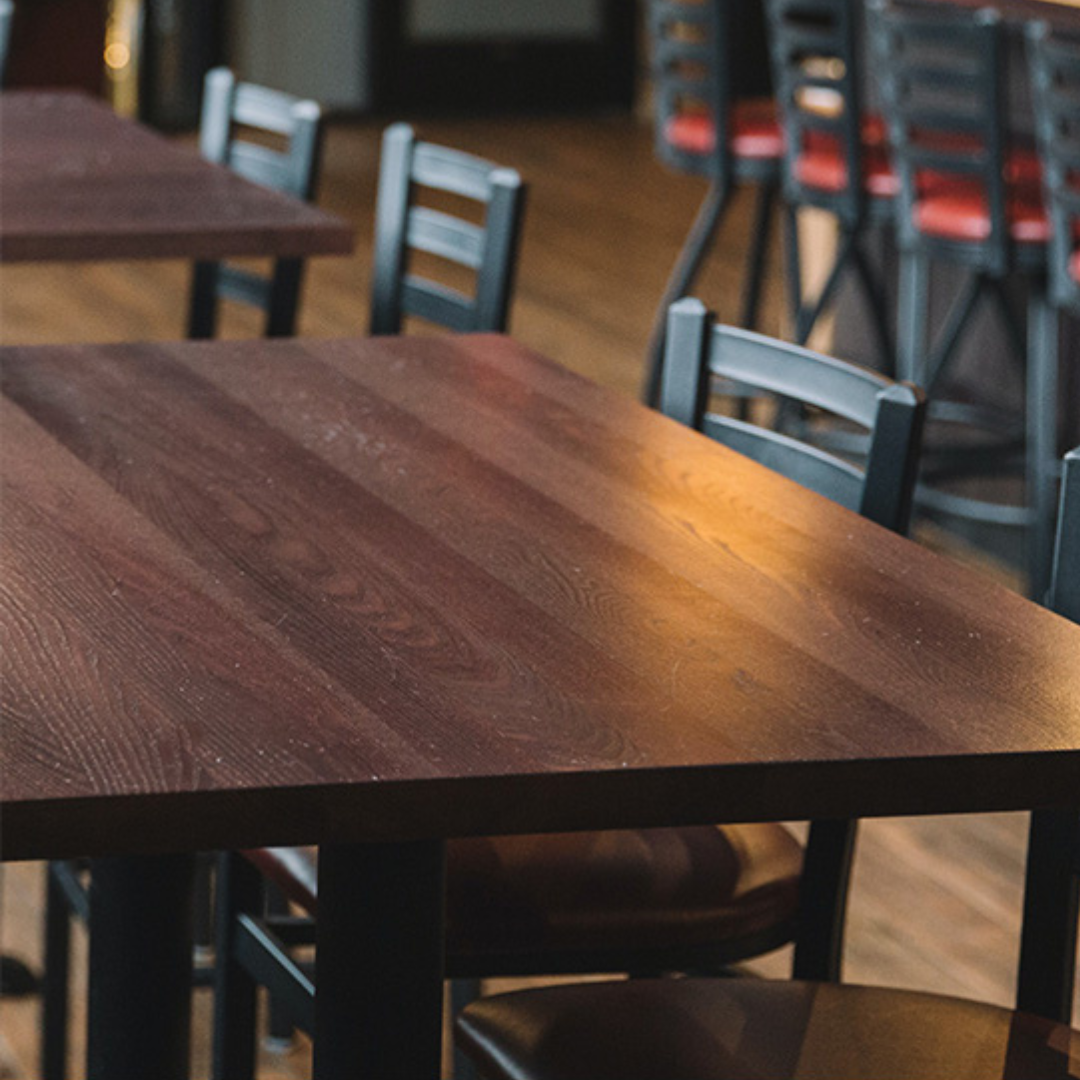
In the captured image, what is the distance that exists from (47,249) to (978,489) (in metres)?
2.33

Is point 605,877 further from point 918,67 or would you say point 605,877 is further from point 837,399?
point 918,67

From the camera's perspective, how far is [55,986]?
6.81ft

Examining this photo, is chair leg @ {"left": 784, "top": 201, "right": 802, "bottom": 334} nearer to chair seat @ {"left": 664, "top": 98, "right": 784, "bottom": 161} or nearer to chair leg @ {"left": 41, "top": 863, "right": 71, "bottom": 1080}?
chair seat @ {"left": 664, "top": 98, "right": 784, "bottom": 161}

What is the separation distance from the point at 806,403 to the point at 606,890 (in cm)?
45

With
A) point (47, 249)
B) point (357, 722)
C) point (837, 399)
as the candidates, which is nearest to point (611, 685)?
point (357, 722)

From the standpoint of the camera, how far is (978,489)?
4227 millimetres

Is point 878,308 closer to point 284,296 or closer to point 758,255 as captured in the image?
point 758,255

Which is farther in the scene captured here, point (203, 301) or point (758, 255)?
point (758, 255)

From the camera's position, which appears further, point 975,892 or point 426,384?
point 975,892

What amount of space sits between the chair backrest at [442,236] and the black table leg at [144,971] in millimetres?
1191

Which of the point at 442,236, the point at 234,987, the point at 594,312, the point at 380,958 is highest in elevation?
the point at 442,236

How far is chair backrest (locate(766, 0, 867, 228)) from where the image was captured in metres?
3.69

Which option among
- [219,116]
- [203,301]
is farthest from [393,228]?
[219,116]

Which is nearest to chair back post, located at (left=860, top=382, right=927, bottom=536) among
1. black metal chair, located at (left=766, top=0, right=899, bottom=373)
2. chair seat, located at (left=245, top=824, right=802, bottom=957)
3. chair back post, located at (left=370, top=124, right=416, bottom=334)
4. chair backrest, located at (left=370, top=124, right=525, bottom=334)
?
chair seat, located at (left=245, top=824, right=802, bottom=957)
